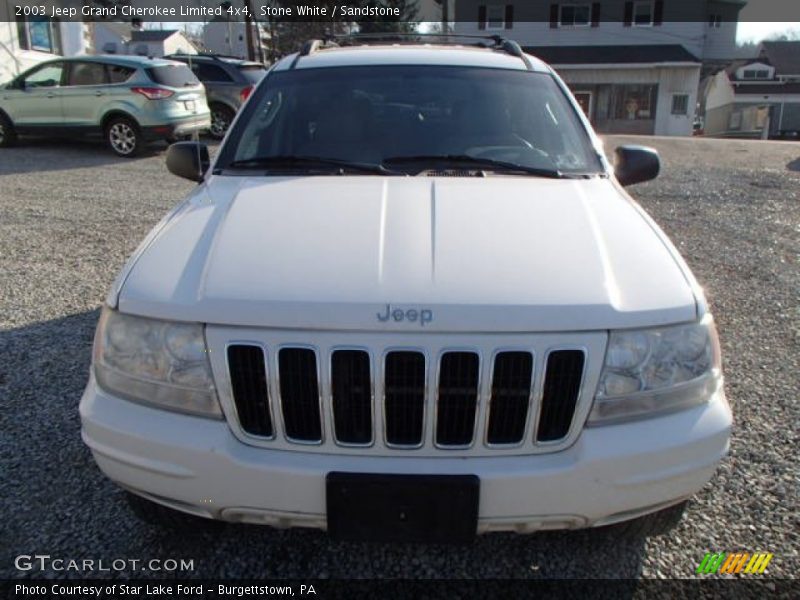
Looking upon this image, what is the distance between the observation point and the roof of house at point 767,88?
42.6 meters

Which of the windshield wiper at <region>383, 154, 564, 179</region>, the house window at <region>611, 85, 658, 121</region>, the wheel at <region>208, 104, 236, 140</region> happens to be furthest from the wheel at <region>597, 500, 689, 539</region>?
the house window at <region>611, 85, 658, 121</region>

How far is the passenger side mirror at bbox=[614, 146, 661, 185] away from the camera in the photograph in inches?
132

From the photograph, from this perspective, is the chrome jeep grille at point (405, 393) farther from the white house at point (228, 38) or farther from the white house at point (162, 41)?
the white house at point (228, 38)

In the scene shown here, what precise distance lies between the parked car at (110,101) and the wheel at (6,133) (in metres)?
0.02

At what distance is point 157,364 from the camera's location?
194 cm

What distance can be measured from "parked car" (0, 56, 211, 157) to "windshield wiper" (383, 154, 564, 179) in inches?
376

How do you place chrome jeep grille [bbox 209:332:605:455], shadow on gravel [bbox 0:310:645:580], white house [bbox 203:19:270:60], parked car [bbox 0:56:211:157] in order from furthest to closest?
white house [bbox 203:19:270:60] → parked car [bbox 0:56:211:157] → shadow on gravel [bbox 0:310:645:580] → chrome jeep grille [bbox 209:332:605:455]

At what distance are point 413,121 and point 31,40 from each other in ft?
67.4

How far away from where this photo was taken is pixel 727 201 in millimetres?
8938

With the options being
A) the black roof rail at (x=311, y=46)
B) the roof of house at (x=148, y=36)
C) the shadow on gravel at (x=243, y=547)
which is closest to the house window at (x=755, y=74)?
the roof of house at (x=148, y=36)

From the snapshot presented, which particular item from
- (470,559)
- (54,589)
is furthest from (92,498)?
(470,559)

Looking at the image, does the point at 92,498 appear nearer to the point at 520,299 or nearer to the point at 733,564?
the point at 520,299

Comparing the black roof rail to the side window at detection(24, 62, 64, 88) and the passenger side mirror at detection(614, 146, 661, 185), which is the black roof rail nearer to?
the passenger side mirror at detection(614, 146, 661, 185)

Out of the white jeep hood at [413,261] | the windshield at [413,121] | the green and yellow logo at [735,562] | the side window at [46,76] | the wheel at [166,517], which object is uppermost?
the side window at [46,76]
